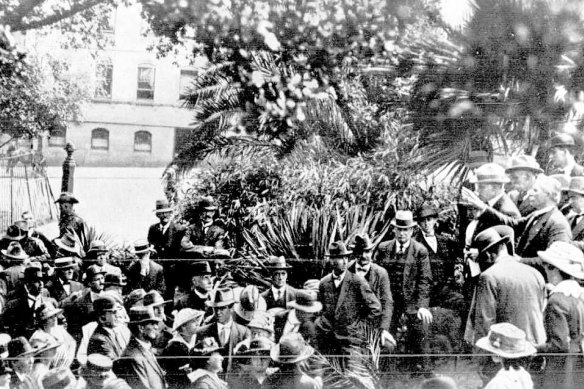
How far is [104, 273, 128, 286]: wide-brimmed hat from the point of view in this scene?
4.30m

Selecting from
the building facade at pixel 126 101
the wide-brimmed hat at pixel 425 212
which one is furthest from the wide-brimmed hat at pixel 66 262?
the wide-brimmed hat at pixel 425 212

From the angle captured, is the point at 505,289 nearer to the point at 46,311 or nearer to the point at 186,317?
the point at 186,317

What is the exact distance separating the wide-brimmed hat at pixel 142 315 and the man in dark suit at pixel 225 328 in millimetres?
285

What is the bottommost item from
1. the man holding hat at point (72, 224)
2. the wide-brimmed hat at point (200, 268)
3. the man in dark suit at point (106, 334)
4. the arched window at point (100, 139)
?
the man in dark suit at point (106, 334)

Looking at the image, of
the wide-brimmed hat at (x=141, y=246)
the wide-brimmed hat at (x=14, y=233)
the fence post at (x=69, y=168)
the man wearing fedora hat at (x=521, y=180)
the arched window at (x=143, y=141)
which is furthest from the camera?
the man wearing fedora hat at (x=521, y=180)

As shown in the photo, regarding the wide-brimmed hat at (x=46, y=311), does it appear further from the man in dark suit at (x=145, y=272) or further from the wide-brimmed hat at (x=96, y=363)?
the man in dark suit at (x=145, y=272)

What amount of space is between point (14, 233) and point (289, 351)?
5.47 feet

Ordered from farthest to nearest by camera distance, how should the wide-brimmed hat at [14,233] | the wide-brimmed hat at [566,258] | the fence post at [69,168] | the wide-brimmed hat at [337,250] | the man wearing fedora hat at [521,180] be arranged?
the man wearing fedora hat at [521,180] → the wide-brimmed hat at [566,258] → the wide-brimmed hat at [337,250] → the wide-brimmed hat at [14,233] → the fence post at [69,168]

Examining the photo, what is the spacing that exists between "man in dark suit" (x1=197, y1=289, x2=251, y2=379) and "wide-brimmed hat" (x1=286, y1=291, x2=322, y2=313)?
322mm

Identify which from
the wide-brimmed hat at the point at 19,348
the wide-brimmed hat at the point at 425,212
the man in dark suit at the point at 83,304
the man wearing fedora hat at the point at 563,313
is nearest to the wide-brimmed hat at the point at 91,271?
the man in dark suit at the point at 83,304

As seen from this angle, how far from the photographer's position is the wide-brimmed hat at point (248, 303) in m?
4.36

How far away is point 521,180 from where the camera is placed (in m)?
4.67

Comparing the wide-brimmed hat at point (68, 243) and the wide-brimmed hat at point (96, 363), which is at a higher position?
the wide-brimmed hat at point (68, 243)

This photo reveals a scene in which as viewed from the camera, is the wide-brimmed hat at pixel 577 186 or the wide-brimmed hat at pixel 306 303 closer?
the wide-brimmed hat at pixel 306 303
